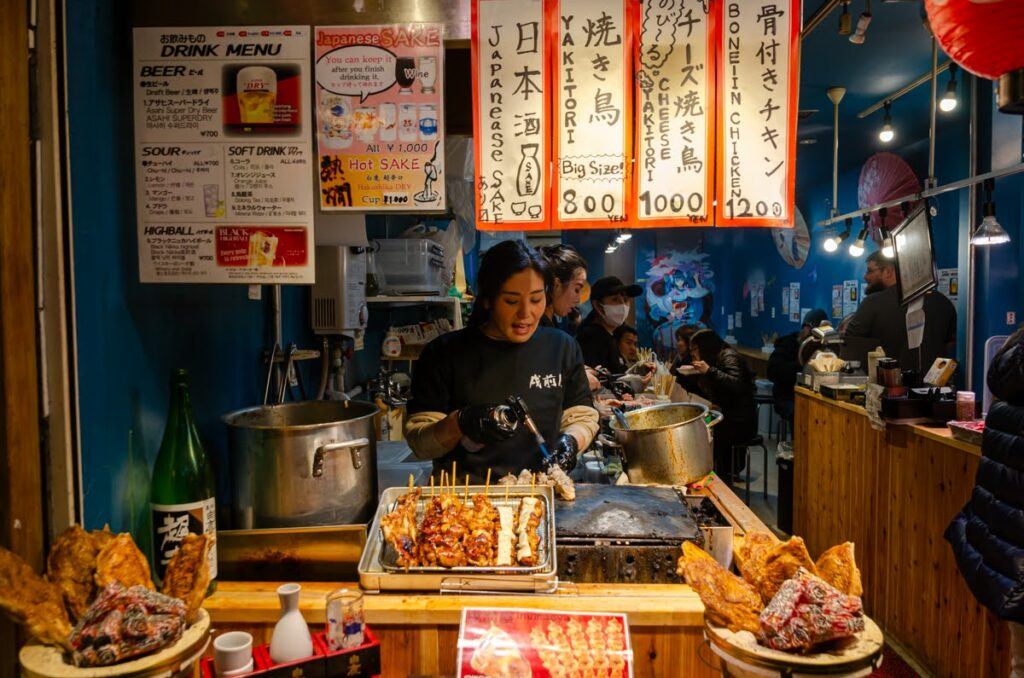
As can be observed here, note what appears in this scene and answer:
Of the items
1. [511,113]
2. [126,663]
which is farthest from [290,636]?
[511,113]

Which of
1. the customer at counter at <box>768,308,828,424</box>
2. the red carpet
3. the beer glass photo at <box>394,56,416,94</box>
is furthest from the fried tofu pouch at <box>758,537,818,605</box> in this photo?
the customer at counter at <box>768,308,828,424</box>

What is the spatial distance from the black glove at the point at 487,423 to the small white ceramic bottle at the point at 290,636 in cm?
91

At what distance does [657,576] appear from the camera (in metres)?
1.75

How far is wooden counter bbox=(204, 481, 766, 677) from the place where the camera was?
1604mm

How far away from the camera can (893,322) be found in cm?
575

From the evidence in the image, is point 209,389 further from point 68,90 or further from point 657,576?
point 657,576

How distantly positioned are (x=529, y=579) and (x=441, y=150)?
1.25 meters

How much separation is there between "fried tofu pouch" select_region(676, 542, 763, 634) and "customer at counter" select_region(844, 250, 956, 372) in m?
4.96

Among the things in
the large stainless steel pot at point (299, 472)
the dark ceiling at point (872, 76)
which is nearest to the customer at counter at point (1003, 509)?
the dark ceiling at point (872, 76)

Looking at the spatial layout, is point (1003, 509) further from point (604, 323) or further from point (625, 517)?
point (604, 323)

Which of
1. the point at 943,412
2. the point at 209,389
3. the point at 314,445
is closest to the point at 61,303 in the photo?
the point at 314,445

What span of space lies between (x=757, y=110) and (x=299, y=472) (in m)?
1.80

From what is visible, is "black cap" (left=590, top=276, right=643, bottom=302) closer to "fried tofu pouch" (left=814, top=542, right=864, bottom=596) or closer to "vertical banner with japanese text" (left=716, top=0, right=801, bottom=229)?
"vertical banner with japanese text" (left=716, top=0, right=801, bottom=229)

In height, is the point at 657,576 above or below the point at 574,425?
below
